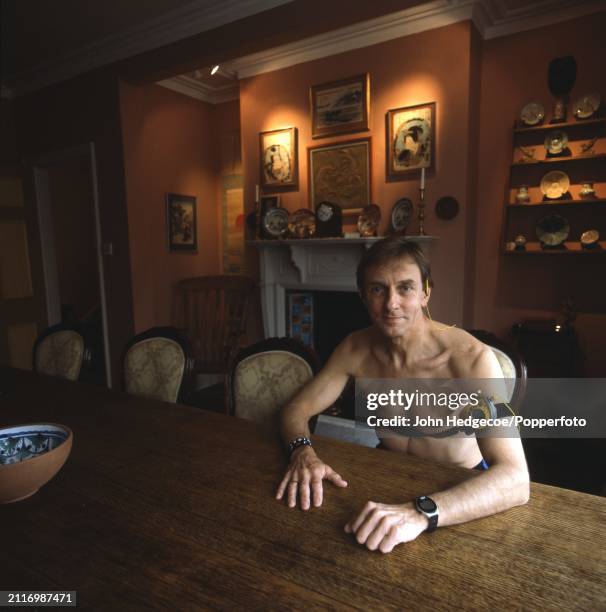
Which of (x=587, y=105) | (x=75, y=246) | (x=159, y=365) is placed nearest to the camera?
(x=159, y=365)

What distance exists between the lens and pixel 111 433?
1.28 meters

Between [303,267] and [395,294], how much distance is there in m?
2.57

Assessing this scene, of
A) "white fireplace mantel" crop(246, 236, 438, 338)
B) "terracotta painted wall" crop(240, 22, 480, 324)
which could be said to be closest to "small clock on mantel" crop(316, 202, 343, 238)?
"white fireplace mantel" crop(246, 236, 438, 338)

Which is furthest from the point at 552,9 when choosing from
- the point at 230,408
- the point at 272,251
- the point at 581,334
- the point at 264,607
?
the point at 264,607

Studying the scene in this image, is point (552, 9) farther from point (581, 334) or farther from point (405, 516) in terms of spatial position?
point (405, 516)

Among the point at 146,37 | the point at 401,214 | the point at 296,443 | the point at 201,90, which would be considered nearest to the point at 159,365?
the point at 296,443

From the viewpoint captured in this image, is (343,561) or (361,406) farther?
(361,406)

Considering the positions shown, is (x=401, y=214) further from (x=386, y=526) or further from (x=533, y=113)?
(x=386, y=526)

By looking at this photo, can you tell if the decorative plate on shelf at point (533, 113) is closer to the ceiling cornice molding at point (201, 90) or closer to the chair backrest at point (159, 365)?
the ceiling cornice molding at point (201, 90)

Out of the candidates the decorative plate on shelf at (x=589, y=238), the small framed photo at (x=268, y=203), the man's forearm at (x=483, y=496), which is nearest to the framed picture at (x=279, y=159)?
the small framed photo at (x=268, y=203)

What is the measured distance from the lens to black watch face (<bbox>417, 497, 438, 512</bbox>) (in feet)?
2.60

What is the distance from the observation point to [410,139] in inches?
129

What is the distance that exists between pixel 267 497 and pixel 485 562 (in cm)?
43

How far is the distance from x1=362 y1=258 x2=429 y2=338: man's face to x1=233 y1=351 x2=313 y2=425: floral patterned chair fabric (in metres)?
0.48
